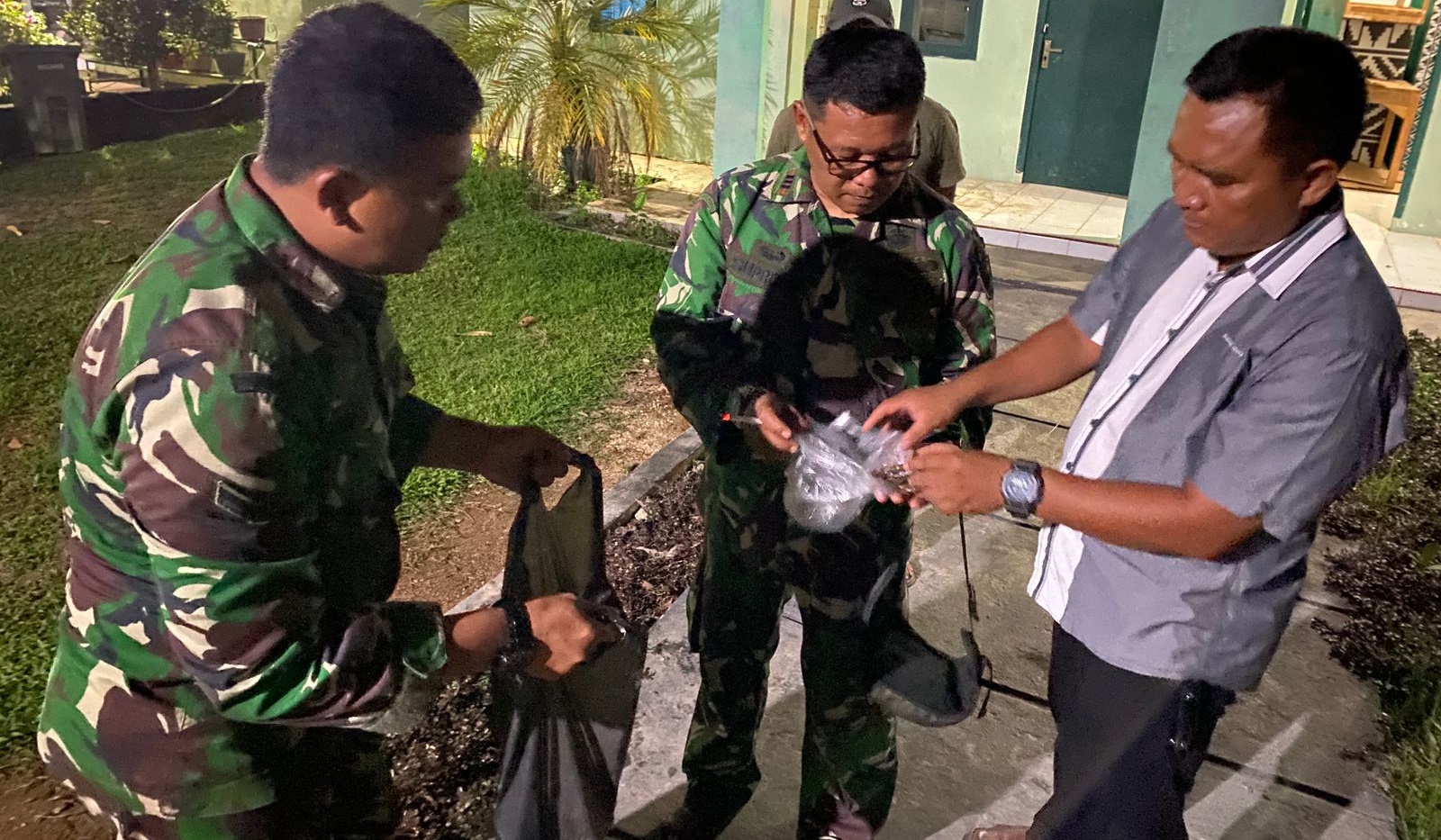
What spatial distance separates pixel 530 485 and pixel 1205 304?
1.29m

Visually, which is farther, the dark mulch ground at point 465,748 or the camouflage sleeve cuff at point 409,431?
the dark mulch ground at point 465,748

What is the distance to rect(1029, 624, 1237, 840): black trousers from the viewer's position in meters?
1.85

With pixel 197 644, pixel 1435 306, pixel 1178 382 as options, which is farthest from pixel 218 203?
pixel 1435 306

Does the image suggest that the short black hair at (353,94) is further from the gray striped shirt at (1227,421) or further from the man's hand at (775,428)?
the gray striped shirt at (1227,421)

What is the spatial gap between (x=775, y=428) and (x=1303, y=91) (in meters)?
1.08

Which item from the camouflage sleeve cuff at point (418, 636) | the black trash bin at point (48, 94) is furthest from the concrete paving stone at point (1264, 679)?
the black trash bin at point (48, 94)

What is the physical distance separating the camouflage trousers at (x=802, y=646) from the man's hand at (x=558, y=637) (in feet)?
2.58

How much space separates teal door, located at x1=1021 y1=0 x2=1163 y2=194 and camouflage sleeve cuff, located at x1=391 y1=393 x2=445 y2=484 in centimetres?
1010

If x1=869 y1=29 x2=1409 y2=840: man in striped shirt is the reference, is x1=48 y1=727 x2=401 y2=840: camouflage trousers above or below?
below

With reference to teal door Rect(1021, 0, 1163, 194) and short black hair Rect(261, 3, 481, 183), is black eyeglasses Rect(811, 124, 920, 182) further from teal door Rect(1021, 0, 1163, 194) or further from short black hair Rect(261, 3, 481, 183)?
teal door Rect(1021, 0, 1163, 194)

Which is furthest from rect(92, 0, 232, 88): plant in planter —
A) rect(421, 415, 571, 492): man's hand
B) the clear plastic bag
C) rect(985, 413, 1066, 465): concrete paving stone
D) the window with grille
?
the clear plastic bag

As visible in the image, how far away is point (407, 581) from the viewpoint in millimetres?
3809

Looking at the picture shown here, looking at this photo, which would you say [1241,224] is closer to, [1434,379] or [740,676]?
[740,676]

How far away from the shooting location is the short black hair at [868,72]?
6.59 ft
